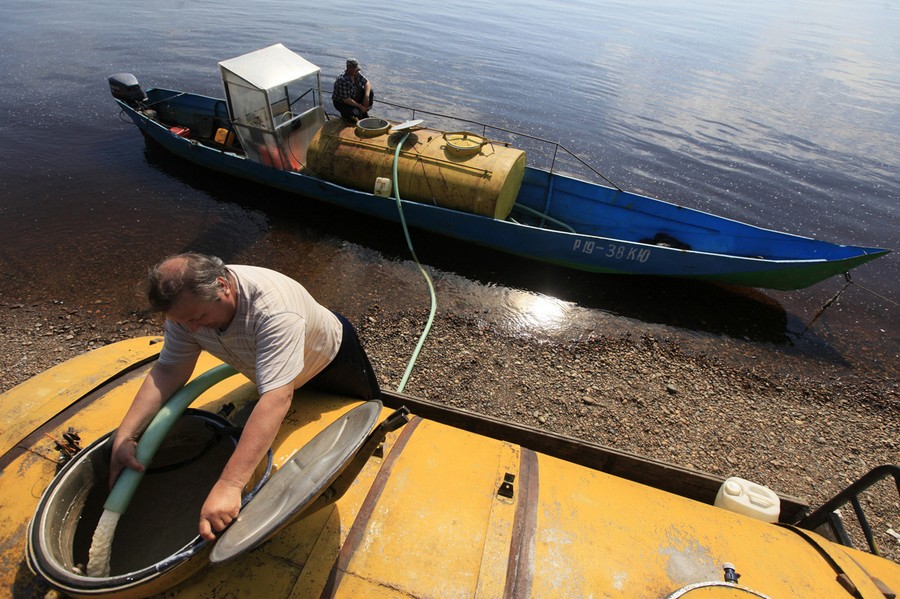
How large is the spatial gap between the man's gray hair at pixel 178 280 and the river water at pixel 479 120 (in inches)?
261

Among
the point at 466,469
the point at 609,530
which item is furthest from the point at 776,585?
the point at 466,469

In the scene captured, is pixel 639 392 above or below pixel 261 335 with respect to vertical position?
below

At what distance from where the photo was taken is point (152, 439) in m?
2.43

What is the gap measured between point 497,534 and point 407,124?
10046 mm

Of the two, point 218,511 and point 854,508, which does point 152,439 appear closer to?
point 218,511

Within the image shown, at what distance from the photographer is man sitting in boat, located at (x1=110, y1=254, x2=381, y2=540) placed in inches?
88.7

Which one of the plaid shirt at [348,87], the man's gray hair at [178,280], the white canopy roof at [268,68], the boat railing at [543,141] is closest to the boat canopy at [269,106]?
the white canopy roof at [268,68]

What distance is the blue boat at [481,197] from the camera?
9.41m

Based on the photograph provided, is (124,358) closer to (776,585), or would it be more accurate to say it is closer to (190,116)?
(776,585)

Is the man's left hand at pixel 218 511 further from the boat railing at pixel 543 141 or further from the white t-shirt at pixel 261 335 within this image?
the boat railing at pixel 543 141

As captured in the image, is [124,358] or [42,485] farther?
[124,358]

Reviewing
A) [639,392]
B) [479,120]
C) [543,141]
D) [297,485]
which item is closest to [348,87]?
[543,141]

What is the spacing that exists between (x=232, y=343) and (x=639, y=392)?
22.1ft

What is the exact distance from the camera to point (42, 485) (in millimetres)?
2531
